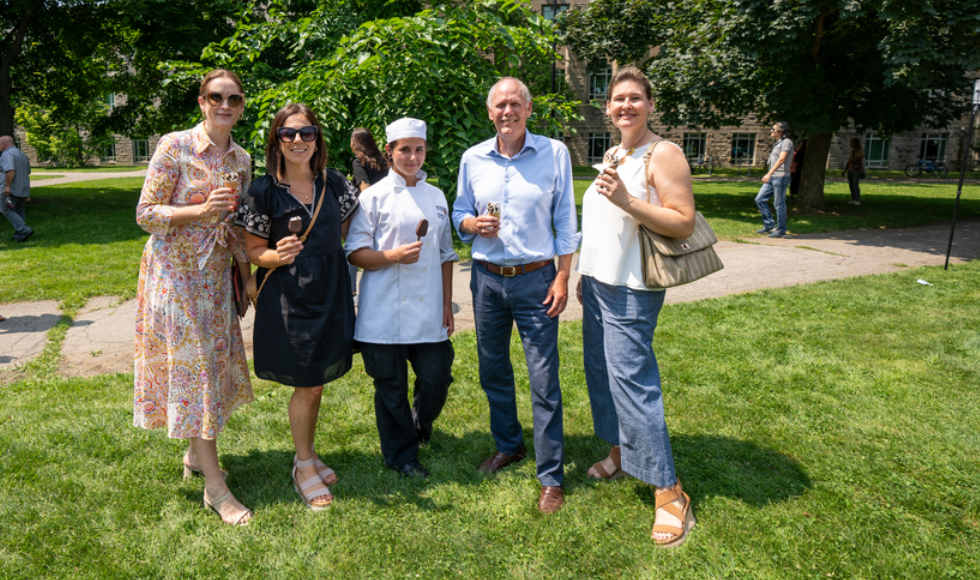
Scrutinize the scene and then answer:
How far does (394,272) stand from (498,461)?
1254mm

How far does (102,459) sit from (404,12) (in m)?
9.11

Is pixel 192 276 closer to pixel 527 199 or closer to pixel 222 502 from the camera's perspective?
pixel 222 502

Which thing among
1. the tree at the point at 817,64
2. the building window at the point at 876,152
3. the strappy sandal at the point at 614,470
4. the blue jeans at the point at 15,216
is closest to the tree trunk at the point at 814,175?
the tree at the point at 817,64

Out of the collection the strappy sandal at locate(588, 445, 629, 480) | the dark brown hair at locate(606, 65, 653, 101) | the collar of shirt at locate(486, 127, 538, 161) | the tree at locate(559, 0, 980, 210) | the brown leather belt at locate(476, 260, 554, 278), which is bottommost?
the strappy sandal at locate(588, 445, 629, 480)

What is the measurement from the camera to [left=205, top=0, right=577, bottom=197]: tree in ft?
25.1

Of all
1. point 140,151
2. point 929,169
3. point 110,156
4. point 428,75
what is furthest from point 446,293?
point 110,156

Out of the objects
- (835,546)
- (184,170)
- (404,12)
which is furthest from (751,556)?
(404,12)

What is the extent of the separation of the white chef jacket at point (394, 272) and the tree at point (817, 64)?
10.7m

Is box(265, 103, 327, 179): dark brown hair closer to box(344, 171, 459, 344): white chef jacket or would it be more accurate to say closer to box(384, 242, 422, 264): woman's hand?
box(344, 171, 459, 344): white chef jacket

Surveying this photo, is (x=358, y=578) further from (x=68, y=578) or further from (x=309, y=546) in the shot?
(x=68, y=578)

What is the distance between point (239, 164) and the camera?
3105 mm

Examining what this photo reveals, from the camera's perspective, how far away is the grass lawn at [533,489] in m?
2.73

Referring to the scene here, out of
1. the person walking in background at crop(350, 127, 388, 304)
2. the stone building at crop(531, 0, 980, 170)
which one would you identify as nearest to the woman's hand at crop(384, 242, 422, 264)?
the person walking in background at crop(350, 127, 388, 304)

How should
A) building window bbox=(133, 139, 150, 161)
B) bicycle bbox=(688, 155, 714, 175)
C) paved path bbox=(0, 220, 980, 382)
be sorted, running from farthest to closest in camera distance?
building window bbox=(133, 139, 150, 161) < bicycle bbox=(688, 155, 714, 175) < paved path bbox=(0, 220, 980, 382)
